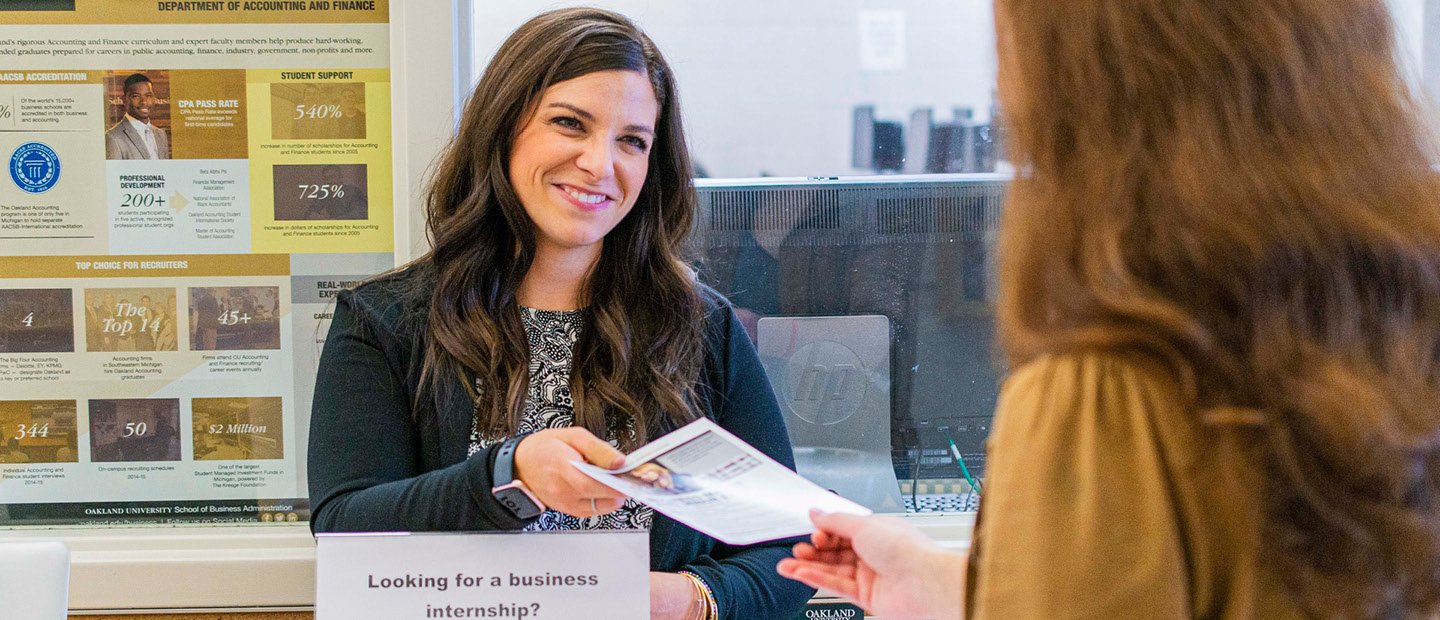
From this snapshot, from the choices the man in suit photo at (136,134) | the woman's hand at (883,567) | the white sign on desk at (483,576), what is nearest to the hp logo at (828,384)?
the white sign on desk at (483,576)

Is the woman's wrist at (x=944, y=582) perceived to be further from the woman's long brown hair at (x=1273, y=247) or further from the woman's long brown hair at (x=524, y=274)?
the woman's long brown hair at (x=524, y=274)

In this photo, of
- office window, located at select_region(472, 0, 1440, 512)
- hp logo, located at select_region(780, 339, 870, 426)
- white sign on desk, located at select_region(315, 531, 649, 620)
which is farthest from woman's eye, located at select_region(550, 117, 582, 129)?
hp logo, located at select_region(780, 339, 870, 426)

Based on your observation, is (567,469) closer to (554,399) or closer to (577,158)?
(554,399)

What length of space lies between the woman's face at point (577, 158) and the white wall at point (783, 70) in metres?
0.48

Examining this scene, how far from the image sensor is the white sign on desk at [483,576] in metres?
1.36

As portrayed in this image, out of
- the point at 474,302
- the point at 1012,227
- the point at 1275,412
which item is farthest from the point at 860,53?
the point at 1275,412

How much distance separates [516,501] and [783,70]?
42.6 inches

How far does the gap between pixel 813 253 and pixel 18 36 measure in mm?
1443

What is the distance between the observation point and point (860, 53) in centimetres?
214

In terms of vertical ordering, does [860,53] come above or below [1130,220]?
above

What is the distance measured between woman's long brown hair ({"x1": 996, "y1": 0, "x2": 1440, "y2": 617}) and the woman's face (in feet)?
2.94

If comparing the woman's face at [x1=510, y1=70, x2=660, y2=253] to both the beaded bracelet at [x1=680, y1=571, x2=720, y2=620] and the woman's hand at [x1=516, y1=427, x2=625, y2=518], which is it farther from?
the beaded bracelet at [x1=680, y1=571, x2=720, y2=620]

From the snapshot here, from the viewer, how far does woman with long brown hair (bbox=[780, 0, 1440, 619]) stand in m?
0.74

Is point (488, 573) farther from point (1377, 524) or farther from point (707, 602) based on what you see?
point (1377, 524)
